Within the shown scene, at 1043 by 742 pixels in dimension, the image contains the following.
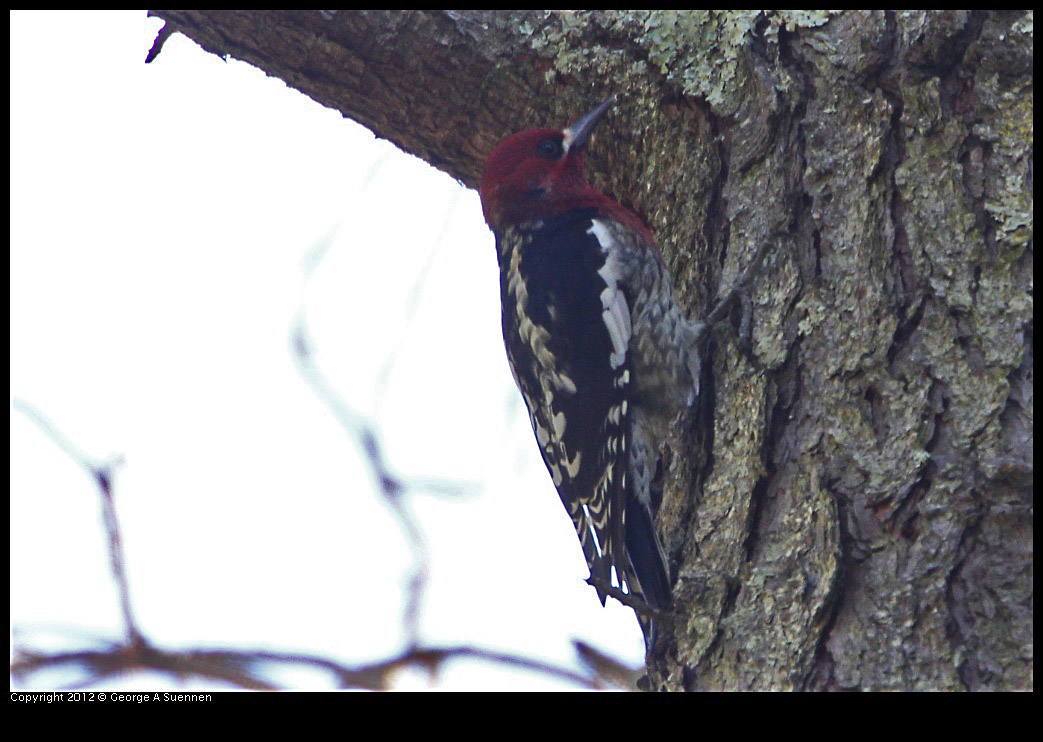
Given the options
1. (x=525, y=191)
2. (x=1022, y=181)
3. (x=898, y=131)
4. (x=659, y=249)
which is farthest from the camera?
(x=525, y=191)

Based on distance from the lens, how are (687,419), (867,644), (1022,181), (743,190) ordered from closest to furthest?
(867,644) → (1022,181) → (743,190) → (687,419)

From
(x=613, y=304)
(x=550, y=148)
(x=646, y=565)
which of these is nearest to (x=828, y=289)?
(x=646, y=565)

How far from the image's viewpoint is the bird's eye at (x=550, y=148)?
3107 millimetres

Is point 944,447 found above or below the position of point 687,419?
below

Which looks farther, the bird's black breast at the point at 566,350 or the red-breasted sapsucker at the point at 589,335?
the bird's black breast at the point at 566,350

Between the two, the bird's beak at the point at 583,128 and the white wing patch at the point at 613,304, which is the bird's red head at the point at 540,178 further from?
the white wing patch at the point at 613,304

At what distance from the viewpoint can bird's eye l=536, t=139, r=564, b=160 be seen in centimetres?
311

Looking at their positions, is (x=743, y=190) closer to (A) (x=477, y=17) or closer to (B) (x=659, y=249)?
(B) (x=659, y=249)

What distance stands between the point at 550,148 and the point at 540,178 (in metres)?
0.17

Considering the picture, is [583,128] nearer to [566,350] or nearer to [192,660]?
[566,350]

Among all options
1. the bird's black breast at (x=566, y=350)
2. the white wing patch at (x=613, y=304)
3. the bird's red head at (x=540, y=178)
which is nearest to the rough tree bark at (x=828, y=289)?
the bird's red head at (x=540, y=178)

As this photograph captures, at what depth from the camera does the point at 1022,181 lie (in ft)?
7.00
